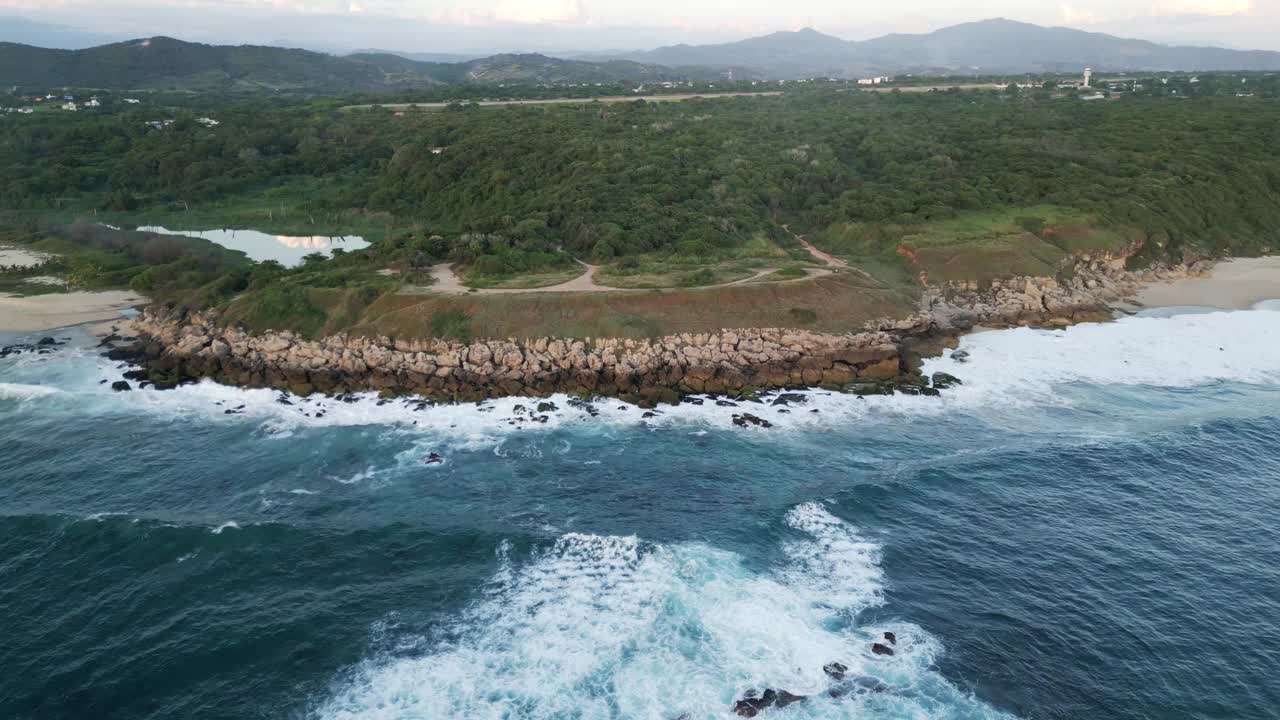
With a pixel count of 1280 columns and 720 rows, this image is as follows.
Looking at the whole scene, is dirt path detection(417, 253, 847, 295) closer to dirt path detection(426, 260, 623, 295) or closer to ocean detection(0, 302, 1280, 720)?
dirt path detection(426, 260, 623, 295)

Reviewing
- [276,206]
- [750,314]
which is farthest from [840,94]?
[750,314]

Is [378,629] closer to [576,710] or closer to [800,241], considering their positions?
[576,710]

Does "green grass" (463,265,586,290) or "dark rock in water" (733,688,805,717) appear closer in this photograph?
"dark rock in water" (733,688,805,717)

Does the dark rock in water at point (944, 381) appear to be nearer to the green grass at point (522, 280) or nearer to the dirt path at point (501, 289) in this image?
the dirt path at point (501, 289)

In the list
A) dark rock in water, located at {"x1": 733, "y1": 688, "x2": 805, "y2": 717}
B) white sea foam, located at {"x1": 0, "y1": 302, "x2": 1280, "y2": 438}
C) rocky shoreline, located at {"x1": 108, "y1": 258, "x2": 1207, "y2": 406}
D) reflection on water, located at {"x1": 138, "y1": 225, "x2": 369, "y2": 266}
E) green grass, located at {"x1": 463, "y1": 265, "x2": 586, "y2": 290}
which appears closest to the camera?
dark rock in water, located at {"x1": 733, "y1": 688, "x2": 805, "y2": 717}

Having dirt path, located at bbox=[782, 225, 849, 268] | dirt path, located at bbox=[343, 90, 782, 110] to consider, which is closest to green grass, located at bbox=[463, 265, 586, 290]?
dirt path, located at bbox=[782, 225, 849, 268]
